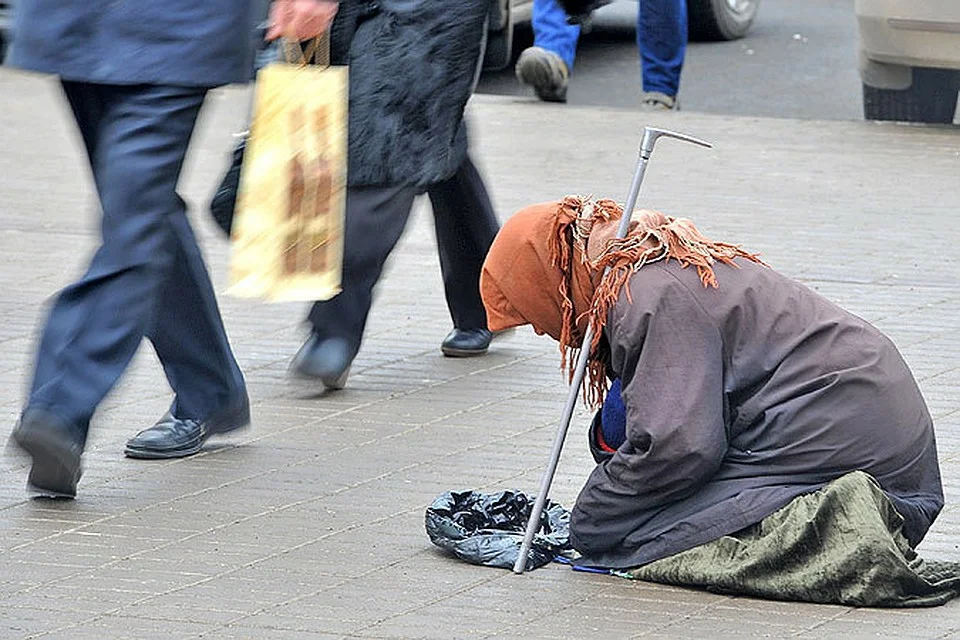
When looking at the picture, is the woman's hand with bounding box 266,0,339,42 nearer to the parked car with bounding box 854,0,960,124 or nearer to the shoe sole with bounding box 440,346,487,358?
the shoe sole with bounding box 440,346,487,358

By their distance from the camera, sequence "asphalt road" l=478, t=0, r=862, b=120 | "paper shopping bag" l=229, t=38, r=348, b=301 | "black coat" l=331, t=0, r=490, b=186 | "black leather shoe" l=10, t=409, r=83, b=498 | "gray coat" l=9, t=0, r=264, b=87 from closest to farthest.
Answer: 1. "black leather shoe" l=10, t=409, r=83, b=498
2. "gray coat" l=9, t=0, r=264, b=87
3. "paper shopping bag" l=229, t=38, r=348, b=301
4. "black coat" l=331, t=0, r=490, b=186
5. "asphalt road" l=478, t=0, r=862, b=120

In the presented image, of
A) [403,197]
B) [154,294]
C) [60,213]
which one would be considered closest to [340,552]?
[154,294]

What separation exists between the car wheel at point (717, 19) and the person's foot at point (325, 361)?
334 inches

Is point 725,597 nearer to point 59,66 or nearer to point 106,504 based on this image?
point 106,504

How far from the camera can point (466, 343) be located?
620 centimetres

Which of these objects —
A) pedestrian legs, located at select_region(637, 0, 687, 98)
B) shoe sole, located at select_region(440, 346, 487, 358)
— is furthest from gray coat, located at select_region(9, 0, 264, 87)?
pedestrian legs, located at select_region(637, 0, 687, 98)

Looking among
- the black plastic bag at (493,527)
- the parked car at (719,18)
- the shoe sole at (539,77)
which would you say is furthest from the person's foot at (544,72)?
the black plastic bag at (493,527)

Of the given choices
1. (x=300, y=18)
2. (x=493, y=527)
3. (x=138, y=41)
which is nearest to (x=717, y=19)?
(x=300, y=18)

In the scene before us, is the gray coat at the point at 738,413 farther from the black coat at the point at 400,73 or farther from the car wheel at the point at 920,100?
the car wheel at the point at 920,100

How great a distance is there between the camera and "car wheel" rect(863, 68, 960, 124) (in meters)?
10.3

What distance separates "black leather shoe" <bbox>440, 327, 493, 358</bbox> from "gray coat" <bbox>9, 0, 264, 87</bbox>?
174 cm

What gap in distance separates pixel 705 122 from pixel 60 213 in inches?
139

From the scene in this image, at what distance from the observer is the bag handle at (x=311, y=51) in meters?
5.21

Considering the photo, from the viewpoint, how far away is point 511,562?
13.7ft
